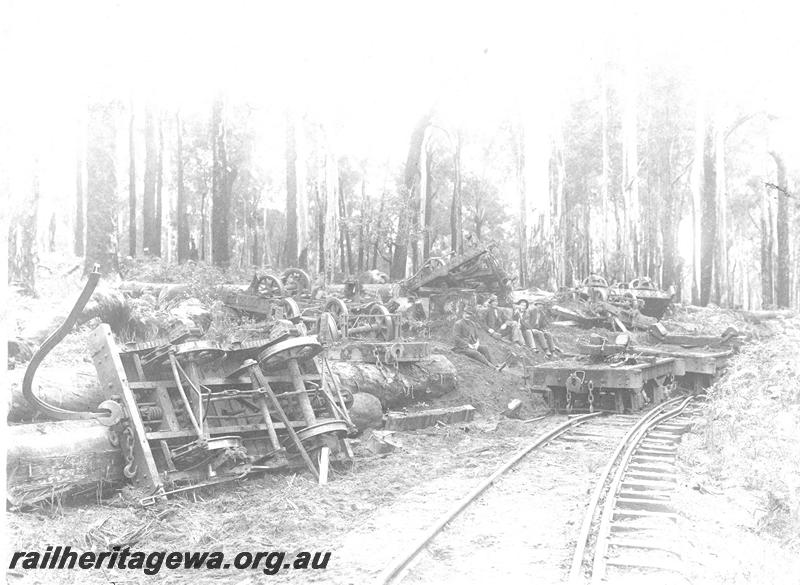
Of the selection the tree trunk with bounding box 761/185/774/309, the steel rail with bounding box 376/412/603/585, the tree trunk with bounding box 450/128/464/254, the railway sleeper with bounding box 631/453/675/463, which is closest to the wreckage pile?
the steel rail with bounding box 376/412/603/585

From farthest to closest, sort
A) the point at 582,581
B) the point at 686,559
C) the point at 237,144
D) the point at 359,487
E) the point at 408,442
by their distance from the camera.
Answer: the point at 237,144, the point at 408,442, the point at 359,487, the point at 686,559, the point at 582,581

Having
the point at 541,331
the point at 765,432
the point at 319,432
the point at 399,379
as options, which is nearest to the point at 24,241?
the point at 399,379

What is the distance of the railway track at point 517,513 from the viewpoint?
17.3 ft

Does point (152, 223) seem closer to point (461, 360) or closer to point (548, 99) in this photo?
point (548, 99)

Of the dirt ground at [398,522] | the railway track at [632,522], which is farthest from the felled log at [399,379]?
the railway track at [632,522]

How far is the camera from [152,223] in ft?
101

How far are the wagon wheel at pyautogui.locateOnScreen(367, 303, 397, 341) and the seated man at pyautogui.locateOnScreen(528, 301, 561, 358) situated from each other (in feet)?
15.8

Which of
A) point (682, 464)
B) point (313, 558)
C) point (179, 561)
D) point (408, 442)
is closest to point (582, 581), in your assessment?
point (313, 558)

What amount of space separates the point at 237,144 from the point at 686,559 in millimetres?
32933

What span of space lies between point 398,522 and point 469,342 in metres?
9.73

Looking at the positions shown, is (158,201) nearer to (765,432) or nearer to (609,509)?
(765,432)

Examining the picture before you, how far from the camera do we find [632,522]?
6230mm

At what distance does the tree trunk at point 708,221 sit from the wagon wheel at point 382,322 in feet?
58.2

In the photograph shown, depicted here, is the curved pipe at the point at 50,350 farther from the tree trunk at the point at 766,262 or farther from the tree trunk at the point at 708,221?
the tree trunk at the point at 766,262
